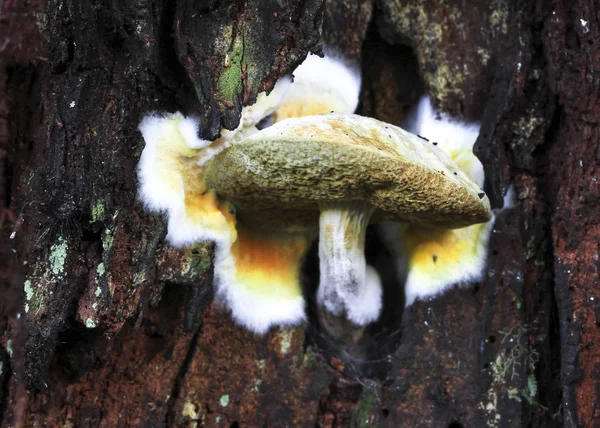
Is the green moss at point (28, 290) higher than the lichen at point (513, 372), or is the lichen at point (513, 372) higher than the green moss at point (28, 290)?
the lichen at point (513, 372)

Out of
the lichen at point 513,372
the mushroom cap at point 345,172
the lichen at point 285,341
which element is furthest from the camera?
the lichen at point 285,341

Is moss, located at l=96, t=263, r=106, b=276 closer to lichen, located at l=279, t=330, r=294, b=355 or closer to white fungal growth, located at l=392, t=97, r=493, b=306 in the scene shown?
lichen, located at l=279, t=330, r=294, b=355

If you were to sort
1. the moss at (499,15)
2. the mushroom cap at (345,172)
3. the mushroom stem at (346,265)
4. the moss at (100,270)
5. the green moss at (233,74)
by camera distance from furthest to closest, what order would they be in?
the moss at (499,15) → the mushroom stem at (346,265) → the green moss at (233,74) → the moss at (100,270) → the mushroom cap at (345,172)

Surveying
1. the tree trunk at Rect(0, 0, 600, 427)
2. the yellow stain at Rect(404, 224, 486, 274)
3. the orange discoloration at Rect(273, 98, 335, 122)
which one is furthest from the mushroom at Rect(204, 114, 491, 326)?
the orange discoloration at Rect(273, 98, 335, 122)

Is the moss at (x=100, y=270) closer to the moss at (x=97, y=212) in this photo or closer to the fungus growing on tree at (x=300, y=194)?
the moss at (x=97, y=212)

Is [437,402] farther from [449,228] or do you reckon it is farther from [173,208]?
[173,208]

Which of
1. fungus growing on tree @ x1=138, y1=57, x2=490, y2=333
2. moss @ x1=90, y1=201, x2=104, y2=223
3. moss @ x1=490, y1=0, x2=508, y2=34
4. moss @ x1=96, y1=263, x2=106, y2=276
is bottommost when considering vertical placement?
moss @ x1=96, y1=263, x2=106, y2=276

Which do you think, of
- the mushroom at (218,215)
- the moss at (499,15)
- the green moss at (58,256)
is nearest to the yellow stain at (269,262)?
the mushroom at (218,215)

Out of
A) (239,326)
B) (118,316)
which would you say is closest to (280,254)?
(239,326)

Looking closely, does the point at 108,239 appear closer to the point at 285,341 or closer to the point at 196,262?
the point at 196,262
